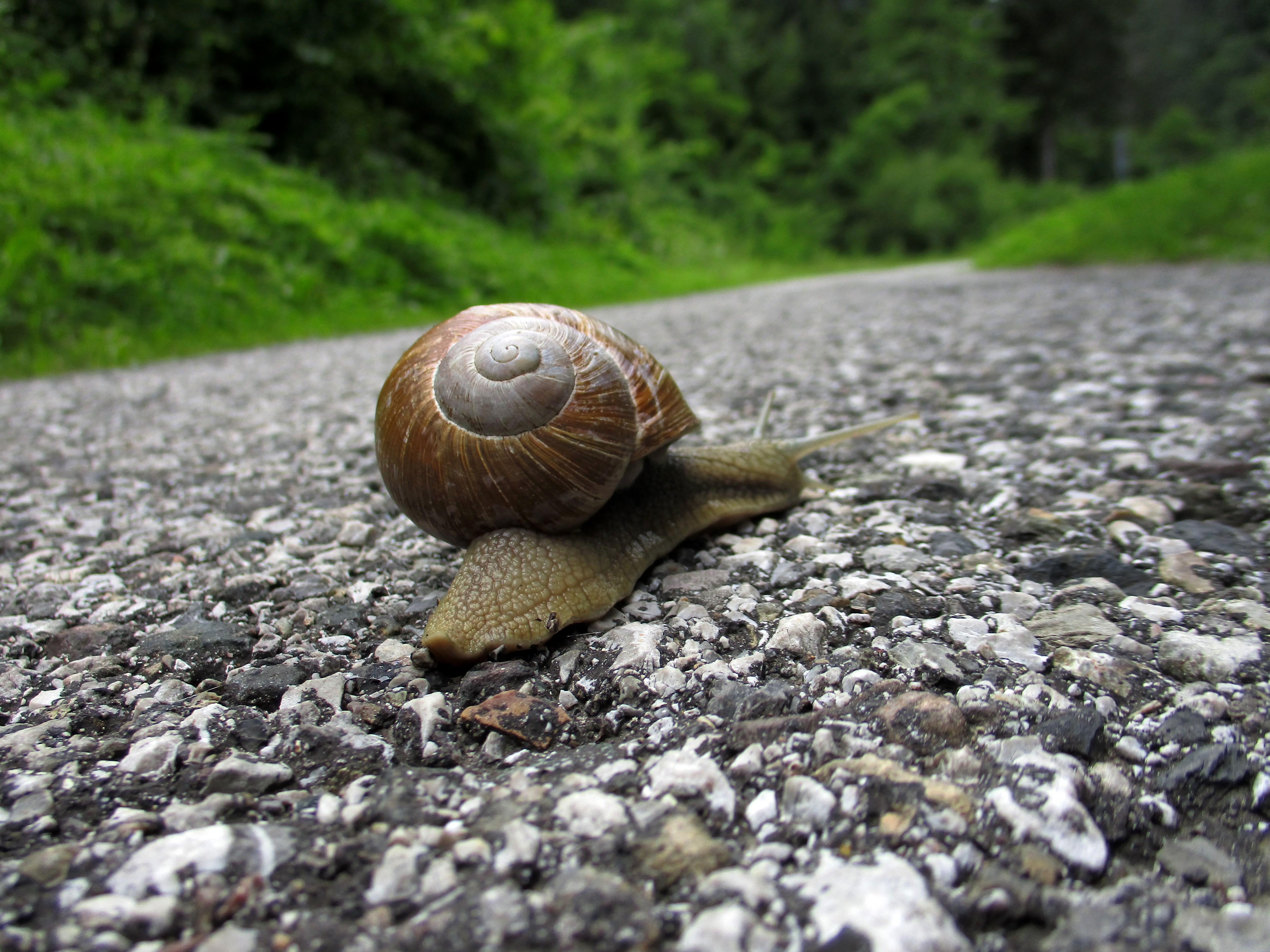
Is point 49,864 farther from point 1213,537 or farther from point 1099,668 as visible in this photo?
point 1213,537

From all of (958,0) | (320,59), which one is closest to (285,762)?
(320,59)

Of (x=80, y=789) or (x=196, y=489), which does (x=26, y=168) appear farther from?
(x=80, y=789)

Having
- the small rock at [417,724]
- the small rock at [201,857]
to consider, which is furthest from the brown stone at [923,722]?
the small rock at [201,857]

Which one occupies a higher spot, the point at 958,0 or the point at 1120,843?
the point at 958,0

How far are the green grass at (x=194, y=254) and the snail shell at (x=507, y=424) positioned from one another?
14.5 feet

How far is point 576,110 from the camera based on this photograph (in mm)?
14711

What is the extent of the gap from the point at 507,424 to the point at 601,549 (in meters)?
0.37

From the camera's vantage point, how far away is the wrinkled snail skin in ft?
5.16

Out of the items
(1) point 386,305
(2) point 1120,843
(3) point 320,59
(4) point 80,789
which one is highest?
(3) point 320,59

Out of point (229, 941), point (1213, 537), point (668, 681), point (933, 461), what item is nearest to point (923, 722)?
point (668, 681)

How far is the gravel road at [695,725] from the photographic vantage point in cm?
97

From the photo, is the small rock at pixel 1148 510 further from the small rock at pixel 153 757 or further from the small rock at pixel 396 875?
the small rock at pixel 153 757

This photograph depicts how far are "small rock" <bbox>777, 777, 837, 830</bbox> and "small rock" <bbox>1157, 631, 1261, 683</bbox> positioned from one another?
2.24ft

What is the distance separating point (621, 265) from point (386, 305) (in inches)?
214
